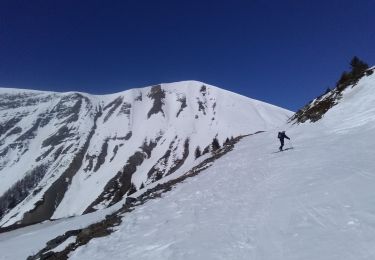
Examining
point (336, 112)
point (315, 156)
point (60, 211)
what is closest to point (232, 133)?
point (60, 211)

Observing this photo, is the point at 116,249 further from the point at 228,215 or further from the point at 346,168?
the point at 346,168

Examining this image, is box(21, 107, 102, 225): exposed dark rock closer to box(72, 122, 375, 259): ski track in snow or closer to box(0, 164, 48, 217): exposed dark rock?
box(0, 164, 48, 217): exposed dark rock

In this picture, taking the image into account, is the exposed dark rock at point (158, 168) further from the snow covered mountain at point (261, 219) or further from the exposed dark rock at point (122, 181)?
the snow covered mountain at point (261, 219)

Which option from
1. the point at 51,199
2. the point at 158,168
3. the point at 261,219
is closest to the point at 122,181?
the point at 158,168

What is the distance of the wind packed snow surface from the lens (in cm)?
972

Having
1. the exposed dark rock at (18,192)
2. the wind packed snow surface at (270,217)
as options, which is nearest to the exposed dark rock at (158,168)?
the exposed dark rock at (18,192)

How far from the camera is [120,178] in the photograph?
173 meters

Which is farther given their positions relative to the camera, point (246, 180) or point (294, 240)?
point (246, 180)

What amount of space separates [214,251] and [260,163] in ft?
54.2

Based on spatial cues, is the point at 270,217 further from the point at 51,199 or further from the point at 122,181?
the point at 51,199

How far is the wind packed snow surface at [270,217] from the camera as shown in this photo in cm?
972

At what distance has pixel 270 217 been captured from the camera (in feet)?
40.7

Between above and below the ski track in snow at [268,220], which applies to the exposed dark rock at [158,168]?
above

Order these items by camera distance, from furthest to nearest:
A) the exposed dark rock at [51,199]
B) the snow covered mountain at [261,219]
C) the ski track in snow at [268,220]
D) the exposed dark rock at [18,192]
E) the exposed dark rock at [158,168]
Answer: the exposed dark rock at [18,192] → the exposed dark rock at [158,168] → the exposed dark rock at [51,199] → the snow covered mountain at [261,219] → the ski track in snow at [268,220]
